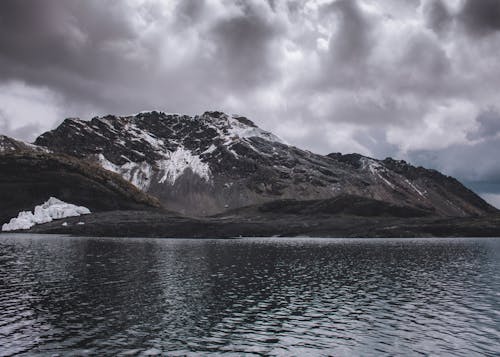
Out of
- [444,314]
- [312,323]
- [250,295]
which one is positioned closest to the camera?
[312,323]

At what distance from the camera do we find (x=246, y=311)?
48688mm

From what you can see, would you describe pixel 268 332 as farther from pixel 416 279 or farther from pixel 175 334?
pixel 416 279

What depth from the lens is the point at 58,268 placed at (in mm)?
83688

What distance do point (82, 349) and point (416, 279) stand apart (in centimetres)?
5885

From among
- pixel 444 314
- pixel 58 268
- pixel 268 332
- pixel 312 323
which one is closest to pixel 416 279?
pixel 444 314

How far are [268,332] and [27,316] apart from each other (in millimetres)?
24975

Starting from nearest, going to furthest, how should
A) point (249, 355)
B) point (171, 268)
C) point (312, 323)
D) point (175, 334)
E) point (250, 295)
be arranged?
point (249, 355), point (175, 334), point (312, 323), point (250, 295), point (171, 268)

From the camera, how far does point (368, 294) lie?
59.7 metres

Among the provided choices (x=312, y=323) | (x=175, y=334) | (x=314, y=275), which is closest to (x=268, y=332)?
(x=312, y=323)

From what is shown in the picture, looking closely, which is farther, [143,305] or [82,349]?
[143,305]

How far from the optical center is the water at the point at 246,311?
35.0 meters

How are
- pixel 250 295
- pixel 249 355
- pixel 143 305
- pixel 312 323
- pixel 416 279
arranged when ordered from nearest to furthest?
pixel 249 355, pixel 312 323, pixel 143 305, pixel 250 295, pixel 416 279

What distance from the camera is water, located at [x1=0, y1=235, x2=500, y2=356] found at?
3503 centimetres

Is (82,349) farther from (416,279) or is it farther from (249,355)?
(416,279)
